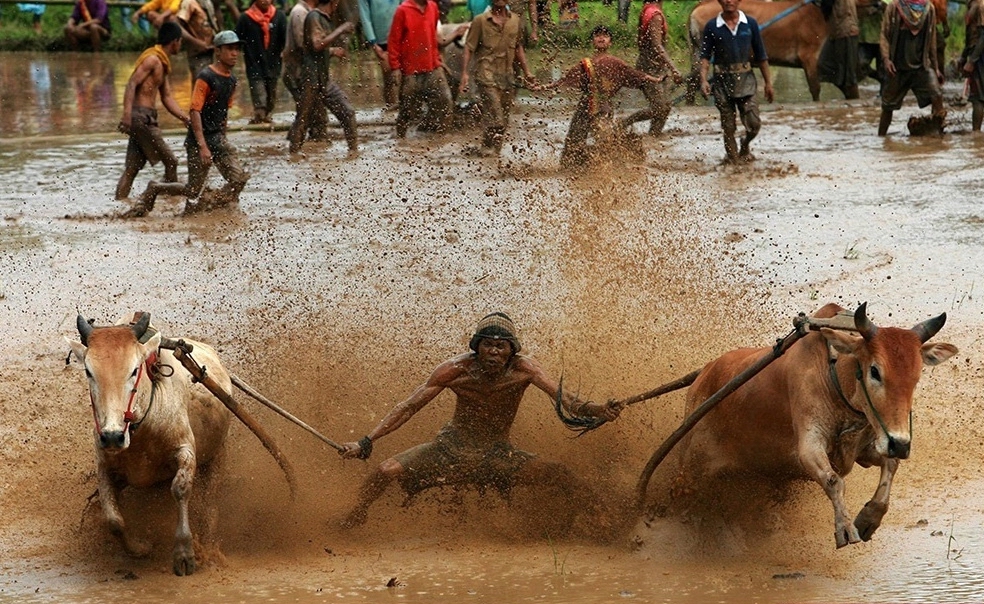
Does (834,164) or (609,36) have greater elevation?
(609,36)

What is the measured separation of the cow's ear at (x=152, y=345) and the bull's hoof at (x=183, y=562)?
87 centimetres

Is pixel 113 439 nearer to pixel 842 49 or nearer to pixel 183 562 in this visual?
pixel 183 562

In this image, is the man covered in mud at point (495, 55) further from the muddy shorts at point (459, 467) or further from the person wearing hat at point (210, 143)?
the muddy shorts at point (459, 467)

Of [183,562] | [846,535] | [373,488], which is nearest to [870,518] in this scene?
[846,535]

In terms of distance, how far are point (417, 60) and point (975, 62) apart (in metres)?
5.98

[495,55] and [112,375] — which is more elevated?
[495,55]

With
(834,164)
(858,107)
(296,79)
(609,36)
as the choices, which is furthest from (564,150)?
(858,107)

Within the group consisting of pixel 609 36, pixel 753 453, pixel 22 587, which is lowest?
pixel 22 587

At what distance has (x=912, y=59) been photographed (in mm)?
16609

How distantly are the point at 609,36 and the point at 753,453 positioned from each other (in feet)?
23.9

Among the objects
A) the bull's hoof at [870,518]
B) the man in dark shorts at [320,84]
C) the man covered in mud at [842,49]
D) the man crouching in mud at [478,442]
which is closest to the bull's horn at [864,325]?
the bull's hoof at [870,518]

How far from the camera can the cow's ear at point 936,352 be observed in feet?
21.4

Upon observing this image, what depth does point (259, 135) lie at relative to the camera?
17469 millimetres

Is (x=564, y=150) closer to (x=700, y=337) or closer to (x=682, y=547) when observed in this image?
(x=700, y=337)
